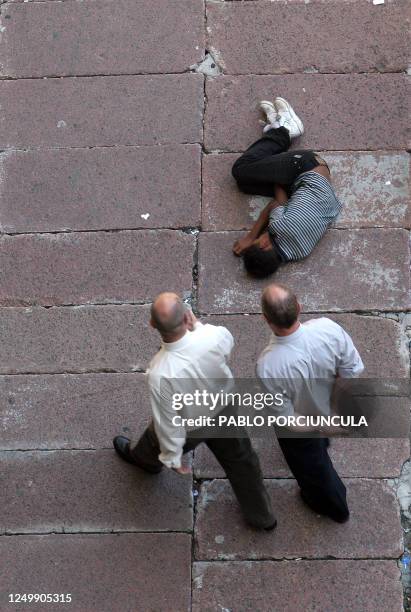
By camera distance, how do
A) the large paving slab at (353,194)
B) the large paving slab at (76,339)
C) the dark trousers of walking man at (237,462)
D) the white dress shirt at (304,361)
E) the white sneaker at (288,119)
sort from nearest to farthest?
the white dress shirt at (304,361) → the dark trousers of walking man at (237,462) → the large paving slab at (76,339) → the large paving slab at (353,194) → the white sneaker at (288,119)

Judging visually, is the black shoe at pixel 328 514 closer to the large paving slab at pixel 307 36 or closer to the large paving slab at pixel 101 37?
the large paving slab at pixel 307 36

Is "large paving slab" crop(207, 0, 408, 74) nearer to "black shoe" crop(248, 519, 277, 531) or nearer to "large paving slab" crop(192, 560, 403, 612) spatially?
"black shoe" crop(248, 519, 277, 531)

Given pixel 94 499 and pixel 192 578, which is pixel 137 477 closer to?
pixel 94 499

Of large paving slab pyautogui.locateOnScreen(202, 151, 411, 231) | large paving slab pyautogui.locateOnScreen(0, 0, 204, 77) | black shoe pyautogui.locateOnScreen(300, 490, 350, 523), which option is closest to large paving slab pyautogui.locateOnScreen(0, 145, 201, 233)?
large paving slab pyautogui.locateOnScreen(202, 151, 411, 231)

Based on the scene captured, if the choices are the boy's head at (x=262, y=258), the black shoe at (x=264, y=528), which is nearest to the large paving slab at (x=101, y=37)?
the boy's head at (x=262, y=258)

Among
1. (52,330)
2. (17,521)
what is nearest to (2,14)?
(52,330)

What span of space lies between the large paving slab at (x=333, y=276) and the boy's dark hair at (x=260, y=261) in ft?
0.26

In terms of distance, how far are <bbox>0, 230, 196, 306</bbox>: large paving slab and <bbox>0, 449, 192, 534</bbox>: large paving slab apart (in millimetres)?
925

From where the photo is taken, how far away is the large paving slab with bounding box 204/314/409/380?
4.30 meters

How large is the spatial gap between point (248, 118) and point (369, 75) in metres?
0.84

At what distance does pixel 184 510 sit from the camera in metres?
4.07

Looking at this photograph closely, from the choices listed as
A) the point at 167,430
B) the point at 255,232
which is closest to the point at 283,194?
the point at 255,232

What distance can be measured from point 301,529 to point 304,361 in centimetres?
104

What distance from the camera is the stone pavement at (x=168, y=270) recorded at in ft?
13.0
